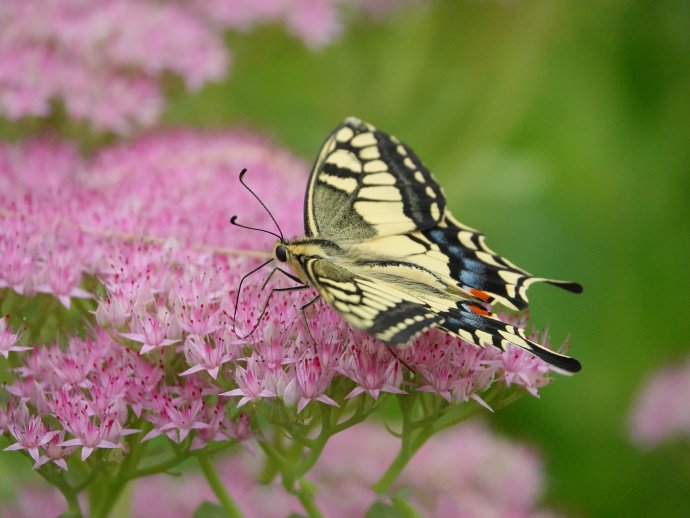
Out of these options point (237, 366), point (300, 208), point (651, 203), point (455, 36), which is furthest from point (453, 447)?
point (455, 36)

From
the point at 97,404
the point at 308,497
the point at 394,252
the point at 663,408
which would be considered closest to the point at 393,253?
the point at 394,252

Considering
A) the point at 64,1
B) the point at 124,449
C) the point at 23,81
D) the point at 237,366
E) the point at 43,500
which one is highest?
the point at 64,1

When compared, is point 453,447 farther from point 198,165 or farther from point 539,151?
point 539,151

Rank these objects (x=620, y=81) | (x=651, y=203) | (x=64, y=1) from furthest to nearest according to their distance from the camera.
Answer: (x=620, y=81)
(x=651, y=203)
(x=64, y=1)

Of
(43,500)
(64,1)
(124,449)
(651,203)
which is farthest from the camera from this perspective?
(651,203)

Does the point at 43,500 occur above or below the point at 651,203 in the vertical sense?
below

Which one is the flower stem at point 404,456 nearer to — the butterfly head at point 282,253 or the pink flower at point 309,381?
the pink flower at point 309,381

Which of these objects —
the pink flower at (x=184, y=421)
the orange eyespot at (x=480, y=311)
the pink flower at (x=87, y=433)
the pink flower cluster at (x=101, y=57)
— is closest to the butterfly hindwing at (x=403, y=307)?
the orange eyespot at (x=480, y=311)

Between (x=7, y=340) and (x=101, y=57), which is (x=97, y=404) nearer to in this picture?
(x=7, y=340)

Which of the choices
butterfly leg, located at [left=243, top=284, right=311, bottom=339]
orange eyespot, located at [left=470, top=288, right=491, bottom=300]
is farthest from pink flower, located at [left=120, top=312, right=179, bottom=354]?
orange eyespot, located at [left=470, top=288, right=491, bottom=300]
